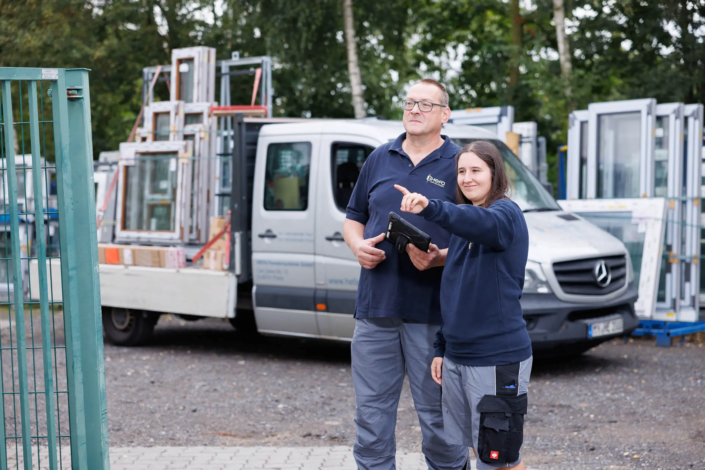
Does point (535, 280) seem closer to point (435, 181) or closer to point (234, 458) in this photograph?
point (234, 458)

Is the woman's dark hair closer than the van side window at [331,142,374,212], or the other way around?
the woman's dark hair

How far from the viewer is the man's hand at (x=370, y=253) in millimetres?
3922

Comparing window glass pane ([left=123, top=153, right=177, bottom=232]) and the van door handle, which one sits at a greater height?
window glass pane ([left=123, top=153, right=177, bottom=232])

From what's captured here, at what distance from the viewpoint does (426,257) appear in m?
3.80

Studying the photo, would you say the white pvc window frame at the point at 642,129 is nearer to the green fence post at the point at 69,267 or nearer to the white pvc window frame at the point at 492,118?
the white pvc window frame at the point at 492,118

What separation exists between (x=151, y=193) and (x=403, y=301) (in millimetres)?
6786

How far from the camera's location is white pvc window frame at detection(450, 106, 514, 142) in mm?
11230

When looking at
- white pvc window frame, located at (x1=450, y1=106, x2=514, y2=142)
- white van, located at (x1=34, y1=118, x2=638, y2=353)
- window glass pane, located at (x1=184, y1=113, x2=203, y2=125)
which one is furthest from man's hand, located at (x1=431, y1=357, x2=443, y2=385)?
white pvc window frame, located at (x1=450, y1=106, x2=514, y2=142)

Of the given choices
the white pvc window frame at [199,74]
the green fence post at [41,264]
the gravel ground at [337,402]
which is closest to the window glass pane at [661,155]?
the gravel ground at [337,402]

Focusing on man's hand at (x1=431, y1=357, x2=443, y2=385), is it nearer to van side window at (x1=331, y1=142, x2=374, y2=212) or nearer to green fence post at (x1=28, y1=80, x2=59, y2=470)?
Answer: green fence post at (x1=28, y1=80, x2=59, y2=470)

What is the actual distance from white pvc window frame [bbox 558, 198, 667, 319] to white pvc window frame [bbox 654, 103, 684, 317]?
0.64 feet

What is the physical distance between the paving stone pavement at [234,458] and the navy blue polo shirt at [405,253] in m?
1.45

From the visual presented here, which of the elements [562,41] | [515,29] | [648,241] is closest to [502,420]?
[648,241]

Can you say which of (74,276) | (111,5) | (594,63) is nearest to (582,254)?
(74,276)
